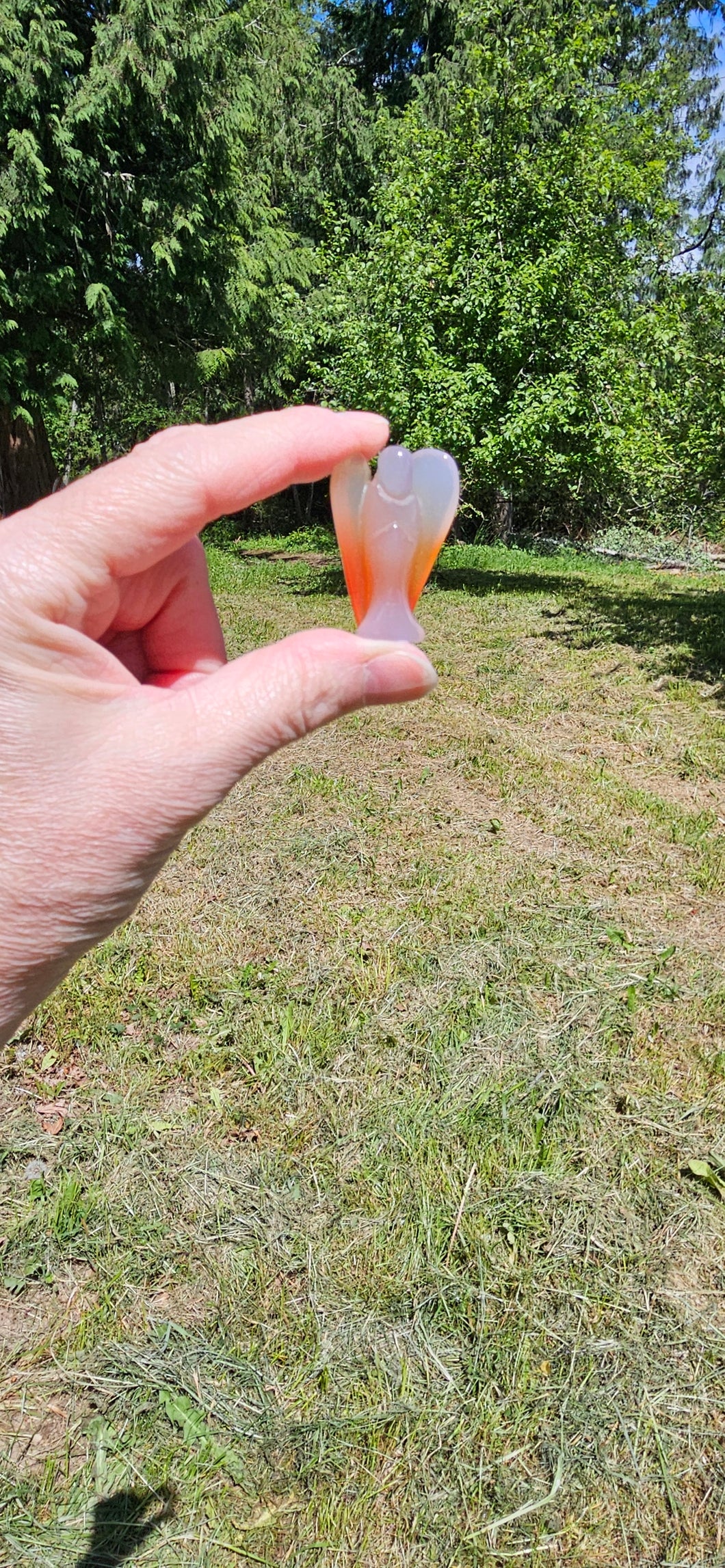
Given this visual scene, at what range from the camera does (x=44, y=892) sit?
110cm

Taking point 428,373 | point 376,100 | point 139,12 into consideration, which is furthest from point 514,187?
point 376,100

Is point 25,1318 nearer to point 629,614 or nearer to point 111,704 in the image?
point 111,704

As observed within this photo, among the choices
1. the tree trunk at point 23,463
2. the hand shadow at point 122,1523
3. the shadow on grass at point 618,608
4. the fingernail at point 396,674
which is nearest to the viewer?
the fingernail at point 396,674

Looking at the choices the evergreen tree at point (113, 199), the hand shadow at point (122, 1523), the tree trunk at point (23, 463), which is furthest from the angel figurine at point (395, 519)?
the tree trunk at point (23, 463)

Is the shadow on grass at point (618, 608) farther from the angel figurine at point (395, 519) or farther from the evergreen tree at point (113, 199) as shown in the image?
the angel figurine at point (395, 519)

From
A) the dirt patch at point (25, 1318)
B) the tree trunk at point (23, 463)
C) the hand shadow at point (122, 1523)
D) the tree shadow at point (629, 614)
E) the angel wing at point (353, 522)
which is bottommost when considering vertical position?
the hand shadow at point (122, 1523)

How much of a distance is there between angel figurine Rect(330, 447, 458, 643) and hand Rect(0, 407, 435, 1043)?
1.17 ft

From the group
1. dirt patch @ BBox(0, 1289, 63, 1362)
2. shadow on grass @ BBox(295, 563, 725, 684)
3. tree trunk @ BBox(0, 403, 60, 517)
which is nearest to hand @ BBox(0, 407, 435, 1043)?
dirt patch @ BBox(0, 1289, 63, 1362)

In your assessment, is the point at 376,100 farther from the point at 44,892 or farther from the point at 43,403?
the point at 44,892

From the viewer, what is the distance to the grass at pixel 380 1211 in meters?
1.97

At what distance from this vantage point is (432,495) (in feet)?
5.27

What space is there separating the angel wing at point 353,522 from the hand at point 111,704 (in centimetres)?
31

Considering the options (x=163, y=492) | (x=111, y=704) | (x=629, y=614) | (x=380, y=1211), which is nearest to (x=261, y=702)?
(x=111, y=704)

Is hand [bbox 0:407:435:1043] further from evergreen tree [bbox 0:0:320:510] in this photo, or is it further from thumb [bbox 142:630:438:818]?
evergreen tree [bbox 0:0:320:510]
